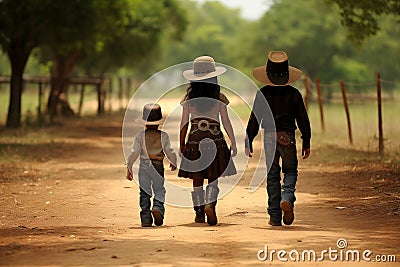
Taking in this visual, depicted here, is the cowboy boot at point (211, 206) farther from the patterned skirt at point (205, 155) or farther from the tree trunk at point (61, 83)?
the tree trunk at point (61, 83)

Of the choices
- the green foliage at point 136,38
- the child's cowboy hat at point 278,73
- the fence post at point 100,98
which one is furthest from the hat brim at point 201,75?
the green foliage at point 136,38

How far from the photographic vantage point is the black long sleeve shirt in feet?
32.7

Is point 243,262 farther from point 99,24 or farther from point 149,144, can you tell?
point 99,24

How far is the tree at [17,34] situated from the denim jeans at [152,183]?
49.4 ft

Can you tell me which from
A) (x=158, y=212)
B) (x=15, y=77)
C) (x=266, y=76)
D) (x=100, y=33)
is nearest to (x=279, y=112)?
(x=266, y=76)

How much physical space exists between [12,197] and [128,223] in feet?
10.8

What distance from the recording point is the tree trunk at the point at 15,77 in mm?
26672

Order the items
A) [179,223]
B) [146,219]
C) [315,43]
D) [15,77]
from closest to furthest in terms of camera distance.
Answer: [146,219], [179,223], [15,77], [315,43]

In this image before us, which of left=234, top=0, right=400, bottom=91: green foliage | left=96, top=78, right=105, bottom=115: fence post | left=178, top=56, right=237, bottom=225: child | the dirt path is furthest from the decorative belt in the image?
left=234, top=0, right=400, bottom=91: green foliage

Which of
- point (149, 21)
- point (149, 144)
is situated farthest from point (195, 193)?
point (149, 21)

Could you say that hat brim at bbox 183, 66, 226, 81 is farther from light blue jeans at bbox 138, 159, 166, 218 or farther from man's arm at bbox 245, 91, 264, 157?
light blue jeans at bbox 138, 159, 166, 218

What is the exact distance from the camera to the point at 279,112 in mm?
9961

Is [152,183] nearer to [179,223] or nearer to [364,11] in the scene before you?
[179,223]

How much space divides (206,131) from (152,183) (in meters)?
0.87
